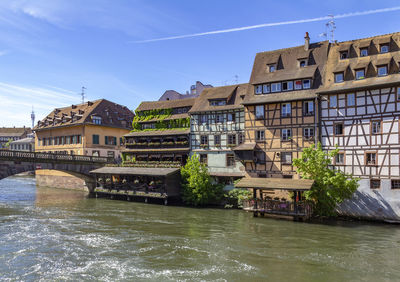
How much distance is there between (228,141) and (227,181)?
13.9ft

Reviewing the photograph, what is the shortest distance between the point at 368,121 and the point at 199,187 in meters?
16.4

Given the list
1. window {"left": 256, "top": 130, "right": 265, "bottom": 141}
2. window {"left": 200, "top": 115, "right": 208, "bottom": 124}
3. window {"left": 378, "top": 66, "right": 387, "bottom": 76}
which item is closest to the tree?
window {"left": 256, "top": 130, "right": 265, "bottom": 141}

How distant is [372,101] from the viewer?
26.5m

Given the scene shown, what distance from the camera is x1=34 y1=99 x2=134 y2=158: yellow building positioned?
51.1m

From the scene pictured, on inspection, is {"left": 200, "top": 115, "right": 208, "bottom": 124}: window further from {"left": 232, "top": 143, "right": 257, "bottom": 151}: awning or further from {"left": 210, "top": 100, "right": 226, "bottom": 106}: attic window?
{"left": 232, "top": 143, "right": 257, "bottom": 151}: awning

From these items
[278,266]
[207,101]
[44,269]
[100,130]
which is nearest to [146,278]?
[44,269]

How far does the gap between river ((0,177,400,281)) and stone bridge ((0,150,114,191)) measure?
34.2 feet

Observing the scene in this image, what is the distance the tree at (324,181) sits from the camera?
84.0 ft

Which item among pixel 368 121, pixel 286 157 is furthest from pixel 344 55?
pixel 286 157

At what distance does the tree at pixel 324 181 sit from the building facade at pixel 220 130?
7.79 meters

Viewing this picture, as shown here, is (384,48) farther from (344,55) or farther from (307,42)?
(307,42)

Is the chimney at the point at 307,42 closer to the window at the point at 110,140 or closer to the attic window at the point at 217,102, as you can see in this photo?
the attic window at the point at 217,102

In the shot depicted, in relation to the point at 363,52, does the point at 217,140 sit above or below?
below

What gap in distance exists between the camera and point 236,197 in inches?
1265
